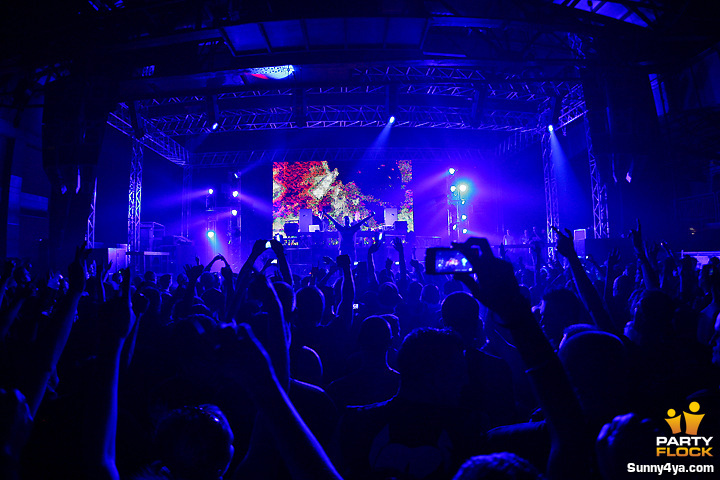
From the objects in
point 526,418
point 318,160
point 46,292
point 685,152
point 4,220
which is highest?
point 318,160

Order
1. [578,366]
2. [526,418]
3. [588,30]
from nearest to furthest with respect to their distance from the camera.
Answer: [578,366]
[526,418]
[588,30]

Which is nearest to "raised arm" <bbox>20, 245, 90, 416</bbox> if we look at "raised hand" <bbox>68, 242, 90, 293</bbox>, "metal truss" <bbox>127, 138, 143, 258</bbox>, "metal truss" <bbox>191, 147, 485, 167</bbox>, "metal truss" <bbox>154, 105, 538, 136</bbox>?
"raised hand" <bbox>68, 242, 90, 293</bbox>

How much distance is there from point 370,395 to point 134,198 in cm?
1616

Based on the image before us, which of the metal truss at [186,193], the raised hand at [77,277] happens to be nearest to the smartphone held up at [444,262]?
the raised hand at [77,277]

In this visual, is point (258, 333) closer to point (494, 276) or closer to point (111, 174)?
point (494, 276)


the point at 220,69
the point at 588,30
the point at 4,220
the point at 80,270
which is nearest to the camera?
the point at 80,270

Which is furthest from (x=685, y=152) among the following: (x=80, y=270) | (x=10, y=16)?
(x=10, y=16)

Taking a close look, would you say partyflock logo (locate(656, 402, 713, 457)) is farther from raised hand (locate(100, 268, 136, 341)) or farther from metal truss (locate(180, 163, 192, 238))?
metal truss (locate(180, 163, 192, 238))

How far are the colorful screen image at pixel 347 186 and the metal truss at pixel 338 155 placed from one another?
2.77ft

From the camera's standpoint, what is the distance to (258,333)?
245 cm

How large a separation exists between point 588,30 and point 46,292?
12115 millimetres

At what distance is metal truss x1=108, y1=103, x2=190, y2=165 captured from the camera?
14.4 meters

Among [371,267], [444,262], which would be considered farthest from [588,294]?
[371,267]

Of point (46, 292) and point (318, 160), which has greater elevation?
point (318, 160)
